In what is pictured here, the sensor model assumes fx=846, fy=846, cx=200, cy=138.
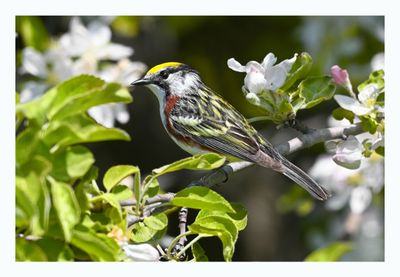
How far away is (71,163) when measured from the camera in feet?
3.90

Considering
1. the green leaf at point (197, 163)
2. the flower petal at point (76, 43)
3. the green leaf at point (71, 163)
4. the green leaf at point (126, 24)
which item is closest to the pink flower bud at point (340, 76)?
the green leaf at point (197, 163)

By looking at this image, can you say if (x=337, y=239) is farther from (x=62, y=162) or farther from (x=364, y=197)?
(x=62, y=162)

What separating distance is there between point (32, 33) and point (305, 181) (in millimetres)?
1113

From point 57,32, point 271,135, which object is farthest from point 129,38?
point 271,135

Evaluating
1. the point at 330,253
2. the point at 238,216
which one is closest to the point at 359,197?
the point at 330,253

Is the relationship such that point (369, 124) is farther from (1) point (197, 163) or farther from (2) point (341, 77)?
(1) point (197, 163)

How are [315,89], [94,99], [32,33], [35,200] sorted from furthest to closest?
[32,33]
[315,89]
[94,99]
[35,200]

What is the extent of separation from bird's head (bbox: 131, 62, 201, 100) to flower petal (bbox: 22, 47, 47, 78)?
0.64 meters

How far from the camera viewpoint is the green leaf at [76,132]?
117 cm

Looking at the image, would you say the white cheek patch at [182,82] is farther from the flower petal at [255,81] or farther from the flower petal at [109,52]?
the flower petal at [109,52]

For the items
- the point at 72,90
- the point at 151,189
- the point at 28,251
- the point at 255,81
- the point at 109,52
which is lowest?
the point at 28,251

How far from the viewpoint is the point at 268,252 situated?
3668 millimetres

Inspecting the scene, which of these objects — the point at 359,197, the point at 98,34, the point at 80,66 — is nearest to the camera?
the point at 80,66

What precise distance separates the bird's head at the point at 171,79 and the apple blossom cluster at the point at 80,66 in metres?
0.51
